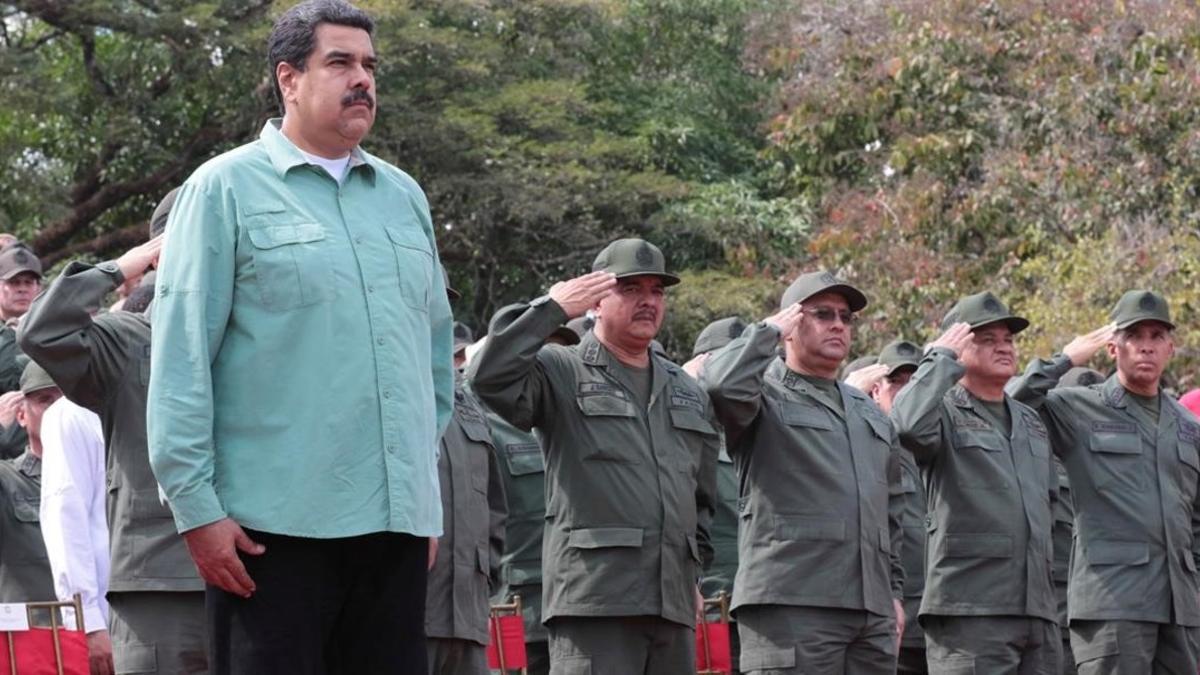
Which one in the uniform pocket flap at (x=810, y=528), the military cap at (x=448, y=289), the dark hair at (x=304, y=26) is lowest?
the uniform pocket flap at (x=810, y=528)

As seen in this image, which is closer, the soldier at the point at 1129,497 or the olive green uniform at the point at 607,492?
the olive green uniform at the point at 607,492

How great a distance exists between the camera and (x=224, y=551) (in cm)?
427

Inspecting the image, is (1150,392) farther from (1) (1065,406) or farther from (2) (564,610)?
(2) (564,610)

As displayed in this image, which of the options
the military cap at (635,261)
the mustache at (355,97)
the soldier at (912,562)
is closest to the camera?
the mustache at (355,97)

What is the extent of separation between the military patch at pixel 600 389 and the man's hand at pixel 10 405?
7.93 ft

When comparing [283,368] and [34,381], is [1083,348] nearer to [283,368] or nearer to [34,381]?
[34,381]

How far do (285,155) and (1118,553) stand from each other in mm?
6202

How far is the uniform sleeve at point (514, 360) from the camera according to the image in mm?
7359

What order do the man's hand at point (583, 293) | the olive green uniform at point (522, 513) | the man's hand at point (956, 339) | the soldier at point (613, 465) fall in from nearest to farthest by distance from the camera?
the man's hand at point (583, 293) < the soldier at point (613, 465) < the man's hand at point (956, 339) < the olive green uniform at point (522, 513)

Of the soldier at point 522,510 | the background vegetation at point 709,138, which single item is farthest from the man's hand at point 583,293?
the background vegetation at point 709,138

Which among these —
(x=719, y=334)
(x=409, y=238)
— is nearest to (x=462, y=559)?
(x=409, y=238)

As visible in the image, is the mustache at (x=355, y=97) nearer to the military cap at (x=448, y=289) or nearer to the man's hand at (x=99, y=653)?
the military cap at (x=448, y=289)

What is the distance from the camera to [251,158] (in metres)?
4.59

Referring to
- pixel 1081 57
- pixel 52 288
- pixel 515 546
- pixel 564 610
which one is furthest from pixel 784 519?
pixel 1081 57
